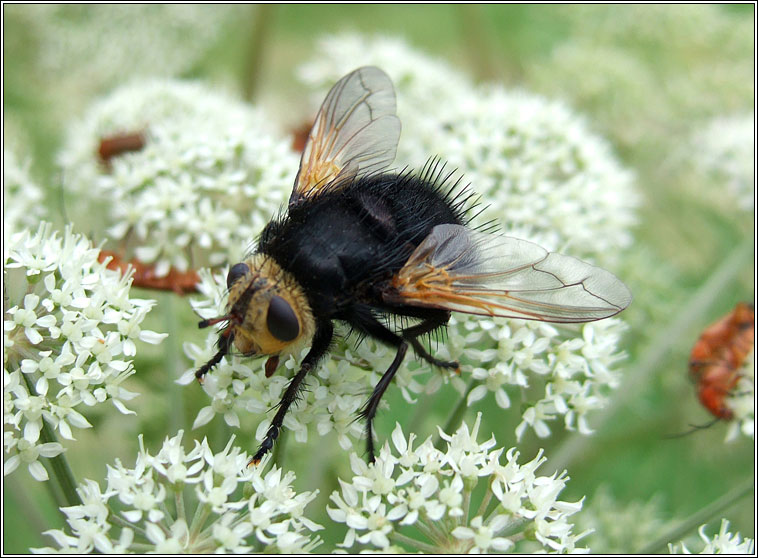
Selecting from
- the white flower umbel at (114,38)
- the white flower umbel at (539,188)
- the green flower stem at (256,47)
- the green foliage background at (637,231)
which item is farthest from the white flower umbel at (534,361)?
the white flower umbel at (114,38)

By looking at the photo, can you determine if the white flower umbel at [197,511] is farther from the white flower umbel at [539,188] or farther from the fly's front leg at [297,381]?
the white flower umbel at [539,188]

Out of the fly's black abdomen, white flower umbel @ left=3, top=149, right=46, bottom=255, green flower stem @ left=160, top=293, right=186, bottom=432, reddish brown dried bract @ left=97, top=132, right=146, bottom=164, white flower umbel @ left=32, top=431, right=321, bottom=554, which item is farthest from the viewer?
reddish brown dried bract @ left=97, top=132, right=146, bottom=164

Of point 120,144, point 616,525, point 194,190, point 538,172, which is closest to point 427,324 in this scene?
point 194,190

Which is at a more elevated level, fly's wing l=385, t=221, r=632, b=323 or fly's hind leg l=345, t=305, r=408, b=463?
fly's wing l=385, t=221, r=632, b=323

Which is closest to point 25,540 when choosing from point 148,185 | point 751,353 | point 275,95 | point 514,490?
point 148,185

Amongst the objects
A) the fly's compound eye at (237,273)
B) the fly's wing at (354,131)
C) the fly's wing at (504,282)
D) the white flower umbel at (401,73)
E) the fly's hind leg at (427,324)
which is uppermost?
the white flower umbel at (401,73)

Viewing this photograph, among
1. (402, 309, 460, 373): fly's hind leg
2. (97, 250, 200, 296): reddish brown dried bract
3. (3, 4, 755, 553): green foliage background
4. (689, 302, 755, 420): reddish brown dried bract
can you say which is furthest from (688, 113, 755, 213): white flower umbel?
(97, 250, 200, 296): reddish brown dried bract

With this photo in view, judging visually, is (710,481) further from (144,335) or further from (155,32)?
(155,32)

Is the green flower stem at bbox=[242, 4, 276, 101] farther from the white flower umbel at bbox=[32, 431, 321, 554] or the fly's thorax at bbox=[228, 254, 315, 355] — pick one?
the white flower umbel at bbox=[32, 431, 321, 554]
